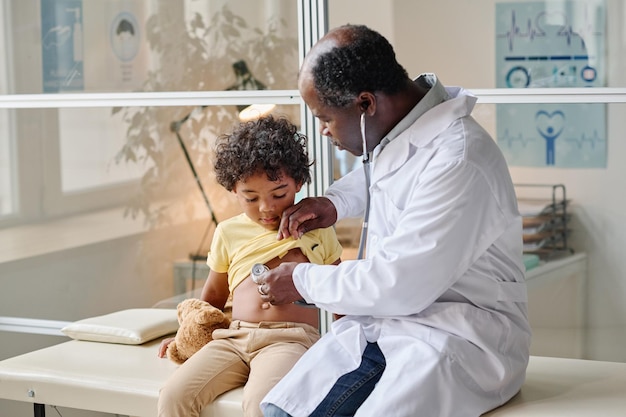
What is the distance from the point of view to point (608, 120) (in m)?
2.66

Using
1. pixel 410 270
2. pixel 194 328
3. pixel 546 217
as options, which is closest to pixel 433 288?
pixel 410 270

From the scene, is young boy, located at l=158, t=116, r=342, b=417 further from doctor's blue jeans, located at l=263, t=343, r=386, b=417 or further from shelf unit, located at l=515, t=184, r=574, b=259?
shelf unit, located at l=515, t=184, r=574, b=259

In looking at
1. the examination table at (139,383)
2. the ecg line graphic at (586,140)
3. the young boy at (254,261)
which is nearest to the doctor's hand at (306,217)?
the young boy at (254,261)

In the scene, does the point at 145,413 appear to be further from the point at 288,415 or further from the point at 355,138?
the point at 355,138

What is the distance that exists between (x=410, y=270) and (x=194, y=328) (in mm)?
787

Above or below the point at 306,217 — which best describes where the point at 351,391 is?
below

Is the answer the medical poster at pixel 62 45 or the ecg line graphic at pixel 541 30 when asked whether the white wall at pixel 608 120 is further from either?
the medical poster at pixel 62 45

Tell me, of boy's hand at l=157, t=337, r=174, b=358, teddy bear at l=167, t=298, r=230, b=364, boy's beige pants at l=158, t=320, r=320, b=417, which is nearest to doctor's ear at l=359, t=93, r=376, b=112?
boy's beige pants at l=158, t=320, r=320, b=417

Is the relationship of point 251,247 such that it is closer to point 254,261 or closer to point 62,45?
point 254,261

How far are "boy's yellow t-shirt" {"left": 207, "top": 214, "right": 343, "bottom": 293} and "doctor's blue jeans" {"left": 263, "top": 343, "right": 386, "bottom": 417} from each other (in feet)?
1.50

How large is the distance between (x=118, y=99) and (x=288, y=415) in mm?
1610

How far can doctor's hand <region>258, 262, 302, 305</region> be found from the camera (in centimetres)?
209

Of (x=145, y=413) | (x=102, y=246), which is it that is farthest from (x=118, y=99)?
(x=145, y=413)

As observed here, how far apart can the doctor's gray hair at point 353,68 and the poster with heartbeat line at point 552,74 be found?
0.81 m
